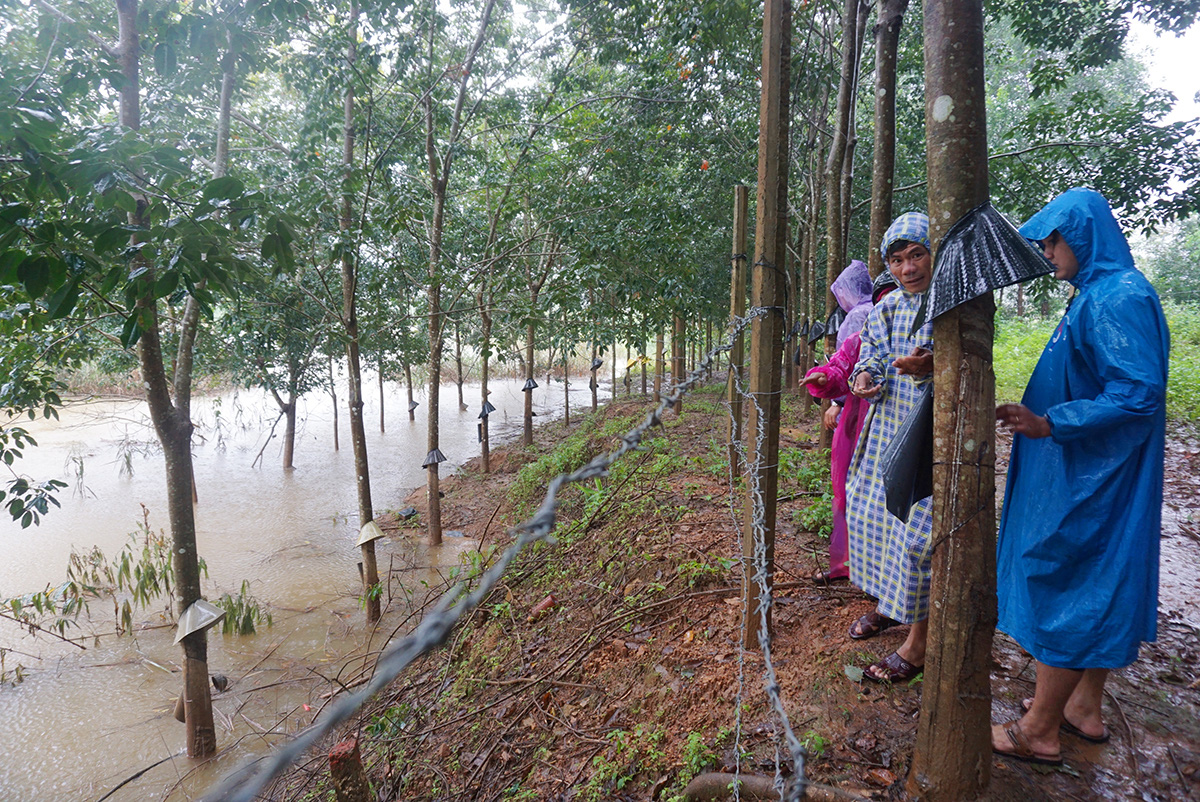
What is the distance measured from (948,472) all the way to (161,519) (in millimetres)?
11499

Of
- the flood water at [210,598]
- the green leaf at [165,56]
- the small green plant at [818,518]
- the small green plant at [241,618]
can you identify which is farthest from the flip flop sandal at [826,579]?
the small green plant at [241,618]

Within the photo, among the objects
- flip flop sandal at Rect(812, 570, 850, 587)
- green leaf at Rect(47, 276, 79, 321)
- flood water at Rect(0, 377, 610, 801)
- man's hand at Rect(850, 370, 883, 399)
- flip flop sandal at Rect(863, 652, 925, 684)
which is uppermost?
green leaf at Rect(47, 276, 79, 321)

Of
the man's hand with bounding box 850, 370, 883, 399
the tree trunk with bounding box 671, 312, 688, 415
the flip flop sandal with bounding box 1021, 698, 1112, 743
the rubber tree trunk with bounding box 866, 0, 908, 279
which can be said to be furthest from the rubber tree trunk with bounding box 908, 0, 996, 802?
the tree trunk with bounding box 671, 312, 688, 415

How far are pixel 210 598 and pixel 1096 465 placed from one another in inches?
321

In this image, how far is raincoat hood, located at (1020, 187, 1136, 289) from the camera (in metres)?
1.62

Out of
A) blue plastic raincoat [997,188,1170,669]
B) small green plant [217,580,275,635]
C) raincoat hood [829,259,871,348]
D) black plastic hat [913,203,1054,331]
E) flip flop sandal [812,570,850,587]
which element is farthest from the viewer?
small green plant [217,580,275,635]

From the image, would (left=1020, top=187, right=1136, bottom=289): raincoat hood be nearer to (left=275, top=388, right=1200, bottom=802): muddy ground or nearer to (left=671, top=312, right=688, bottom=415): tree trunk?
(left=275, top=388, right=1200, bottom=802): muddy ground

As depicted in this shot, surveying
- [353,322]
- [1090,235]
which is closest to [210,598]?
[353,322]

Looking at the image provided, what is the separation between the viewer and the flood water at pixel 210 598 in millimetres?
4211

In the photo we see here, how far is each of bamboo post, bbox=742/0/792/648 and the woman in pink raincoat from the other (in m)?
0.37

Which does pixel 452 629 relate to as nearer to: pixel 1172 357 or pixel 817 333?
pixel 817 333

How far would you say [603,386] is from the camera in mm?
24438

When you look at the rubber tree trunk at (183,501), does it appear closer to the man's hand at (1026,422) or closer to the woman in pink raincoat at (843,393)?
the woman in pink raincoat at (843,393)

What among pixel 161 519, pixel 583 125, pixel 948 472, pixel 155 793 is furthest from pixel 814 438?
pixel 161 519
